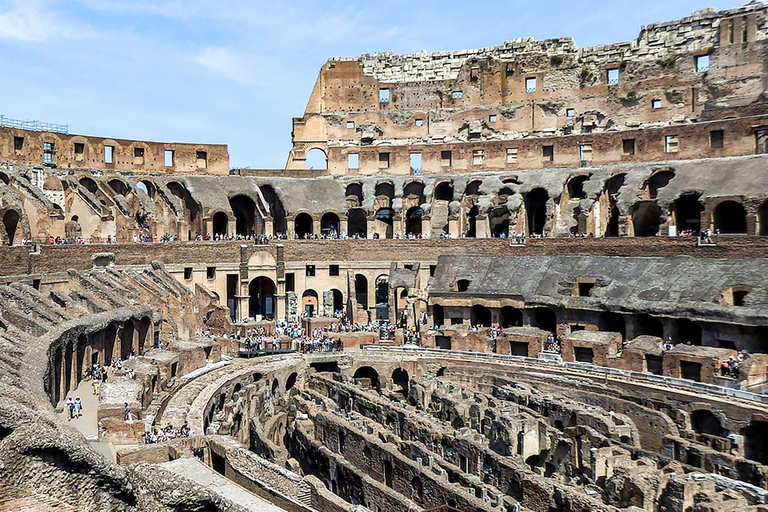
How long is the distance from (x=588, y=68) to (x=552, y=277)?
21.6 meters

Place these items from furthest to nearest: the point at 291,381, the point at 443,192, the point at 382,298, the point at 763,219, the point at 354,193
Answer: the point at 354,193 < the point at 443,192 < the point at 382,298 < the point at 763,219 < the point at 291,381

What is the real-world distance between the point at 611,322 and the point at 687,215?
1157 cm

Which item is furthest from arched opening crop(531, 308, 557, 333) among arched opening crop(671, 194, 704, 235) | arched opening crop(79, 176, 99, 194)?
arched opening crop(79, 176, 99, 194)

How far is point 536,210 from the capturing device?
46.8 meters

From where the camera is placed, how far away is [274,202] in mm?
48312

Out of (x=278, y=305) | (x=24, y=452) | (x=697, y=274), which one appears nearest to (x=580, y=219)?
(x=697, y=274)

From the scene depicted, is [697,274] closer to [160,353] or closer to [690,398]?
[690,398]

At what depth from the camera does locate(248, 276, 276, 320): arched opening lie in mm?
45634

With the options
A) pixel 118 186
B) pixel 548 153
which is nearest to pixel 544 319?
pixel 548 153

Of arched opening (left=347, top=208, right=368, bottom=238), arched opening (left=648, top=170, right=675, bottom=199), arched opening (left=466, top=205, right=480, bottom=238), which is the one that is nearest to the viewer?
arched opening (left=648, top=170, right=675, bottom=199)

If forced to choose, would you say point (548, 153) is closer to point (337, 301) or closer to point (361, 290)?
point (361, 290)

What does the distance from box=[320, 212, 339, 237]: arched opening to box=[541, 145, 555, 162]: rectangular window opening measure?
15091 millimetres

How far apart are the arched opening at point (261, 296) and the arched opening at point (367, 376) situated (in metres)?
12.9

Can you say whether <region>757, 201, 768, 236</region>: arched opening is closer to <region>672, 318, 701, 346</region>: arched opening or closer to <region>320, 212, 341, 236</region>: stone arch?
<region>672, 318, 701, 346</region>: arched opening
